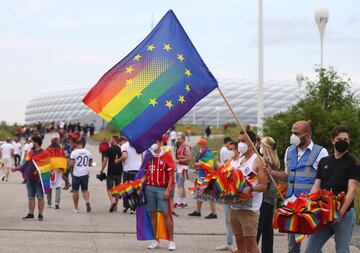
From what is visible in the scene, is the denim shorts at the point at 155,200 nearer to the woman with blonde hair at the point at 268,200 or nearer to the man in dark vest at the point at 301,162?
the woman with blonde hair at the point at 268,200

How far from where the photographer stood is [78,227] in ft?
50.5

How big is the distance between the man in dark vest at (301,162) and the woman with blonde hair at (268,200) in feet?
1.93

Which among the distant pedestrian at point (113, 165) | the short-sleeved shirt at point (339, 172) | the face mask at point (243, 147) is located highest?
the face mask at point (243, 147)

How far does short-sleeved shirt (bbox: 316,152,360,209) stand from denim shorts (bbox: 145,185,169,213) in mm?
4683

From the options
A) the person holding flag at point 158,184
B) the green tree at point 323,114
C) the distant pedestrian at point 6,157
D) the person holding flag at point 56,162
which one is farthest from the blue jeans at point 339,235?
the distant pedestrian at point 6,157

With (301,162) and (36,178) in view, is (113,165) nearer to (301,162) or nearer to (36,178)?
(36,178)

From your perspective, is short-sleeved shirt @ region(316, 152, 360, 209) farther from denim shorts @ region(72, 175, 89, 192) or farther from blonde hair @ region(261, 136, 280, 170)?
denim shorts @ region(72, 175, 89, 192)

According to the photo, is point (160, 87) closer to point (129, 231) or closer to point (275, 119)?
point (129, 231)

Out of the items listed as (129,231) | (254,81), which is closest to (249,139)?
(129,231)

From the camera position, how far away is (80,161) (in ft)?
60.1

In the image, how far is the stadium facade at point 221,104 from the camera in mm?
118750

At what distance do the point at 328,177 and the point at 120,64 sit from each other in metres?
3.37

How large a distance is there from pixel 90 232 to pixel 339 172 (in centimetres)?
721

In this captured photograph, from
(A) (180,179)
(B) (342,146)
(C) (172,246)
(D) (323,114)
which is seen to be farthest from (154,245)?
(D) (323,114)
